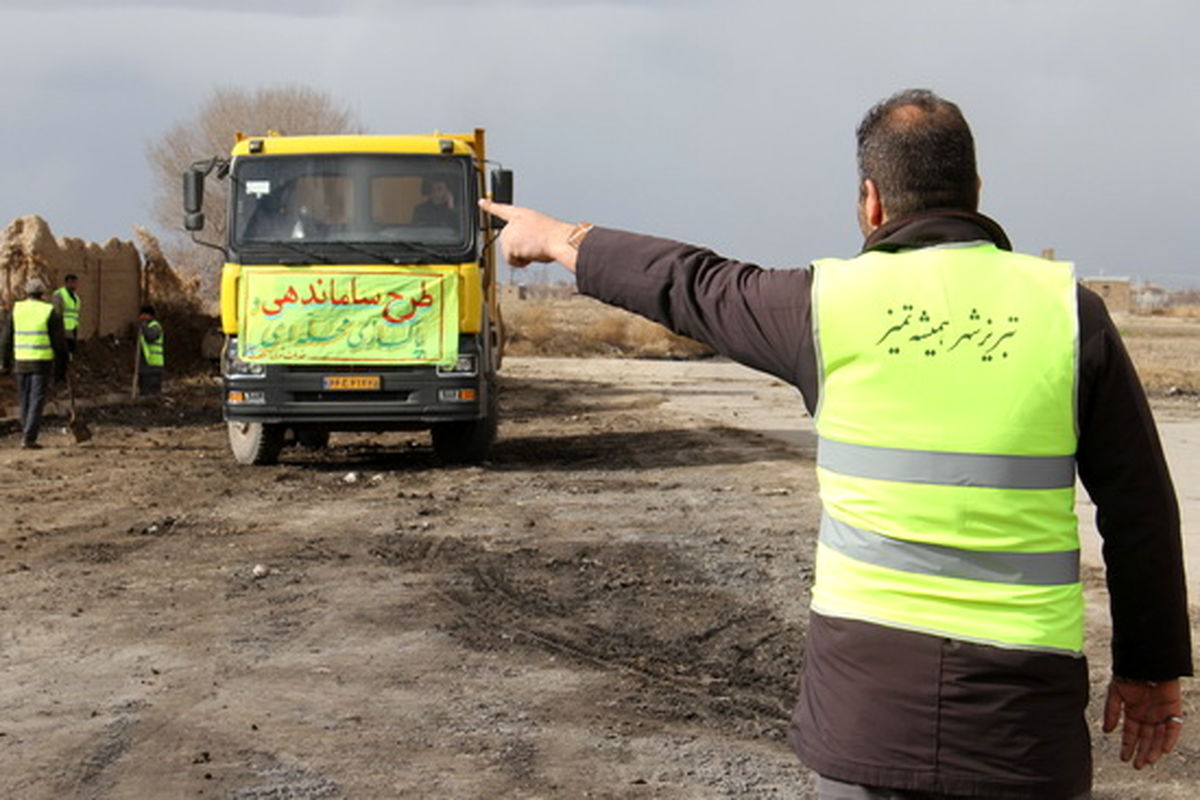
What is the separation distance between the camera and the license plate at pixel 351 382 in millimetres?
15383

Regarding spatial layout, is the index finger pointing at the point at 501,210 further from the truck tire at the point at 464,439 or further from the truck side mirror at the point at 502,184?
the truck tire at the point at 464,439

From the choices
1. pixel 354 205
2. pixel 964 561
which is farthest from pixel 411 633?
pixel 354 205

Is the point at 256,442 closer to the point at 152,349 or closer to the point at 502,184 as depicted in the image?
the point at 502,184

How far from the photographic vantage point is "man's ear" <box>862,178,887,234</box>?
309cm

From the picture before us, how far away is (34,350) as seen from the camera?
18297 mm

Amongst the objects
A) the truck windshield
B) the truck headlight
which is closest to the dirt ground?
the truck headlight

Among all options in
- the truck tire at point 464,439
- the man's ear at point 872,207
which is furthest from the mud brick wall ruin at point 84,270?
the man's ear at point 872,207

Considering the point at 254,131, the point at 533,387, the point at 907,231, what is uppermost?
the point at 254,131

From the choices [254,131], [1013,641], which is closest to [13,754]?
[1013,641]

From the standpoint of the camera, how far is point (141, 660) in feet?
25.8

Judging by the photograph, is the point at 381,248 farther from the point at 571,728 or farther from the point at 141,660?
the point at 571,728

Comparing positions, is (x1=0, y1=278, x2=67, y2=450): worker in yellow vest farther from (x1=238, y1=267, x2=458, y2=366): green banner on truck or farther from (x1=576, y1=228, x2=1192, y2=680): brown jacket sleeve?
(x1=576, y1=228, x2=1192, y2=680): brown jacket sleeve

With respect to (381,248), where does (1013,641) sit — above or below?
below

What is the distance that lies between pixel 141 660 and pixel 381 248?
7888mm
